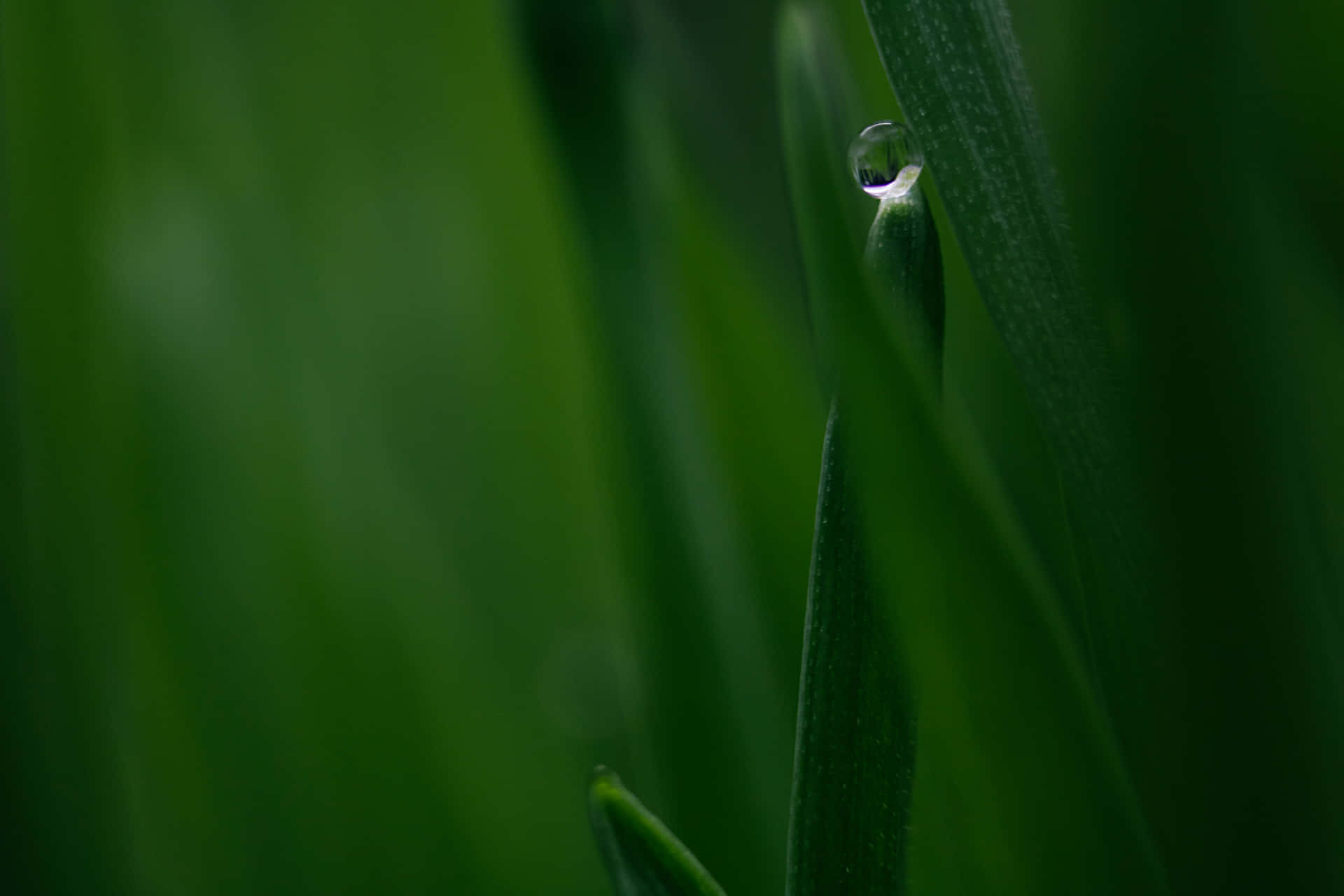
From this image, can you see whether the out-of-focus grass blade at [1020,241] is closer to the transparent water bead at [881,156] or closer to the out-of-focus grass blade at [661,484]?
the transparent water bead at [881,156]

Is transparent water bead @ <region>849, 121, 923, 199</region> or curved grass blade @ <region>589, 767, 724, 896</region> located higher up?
→ transparent water bead @ <region>849, 121, 923, 199</region>

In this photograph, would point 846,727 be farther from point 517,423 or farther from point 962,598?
point 517,423

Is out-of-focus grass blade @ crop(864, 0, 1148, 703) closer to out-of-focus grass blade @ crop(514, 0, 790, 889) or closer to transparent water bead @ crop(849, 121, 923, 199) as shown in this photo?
transparent water bead @ crop(849, 121, 923, 199)

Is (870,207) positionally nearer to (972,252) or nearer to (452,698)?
(972,252)

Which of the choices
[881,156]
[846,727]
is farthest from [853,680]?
[881,156]

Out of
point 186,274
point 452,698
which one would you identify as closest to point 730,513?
point 452,698

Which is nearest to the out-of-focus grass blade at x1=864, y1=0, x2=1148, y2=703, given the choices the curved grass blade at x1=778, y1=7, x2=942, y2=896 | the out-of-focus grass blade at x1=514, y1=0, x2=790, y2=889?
the curved grass blade at x1=778, y1=7, x2=942, y2=896

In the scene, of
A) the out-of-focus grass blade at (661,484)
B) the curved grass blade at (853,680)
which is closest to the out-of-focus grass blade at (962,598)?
the curved grass blade at (853,680)
